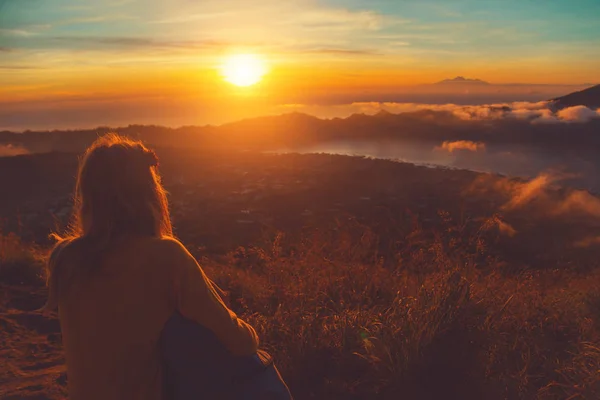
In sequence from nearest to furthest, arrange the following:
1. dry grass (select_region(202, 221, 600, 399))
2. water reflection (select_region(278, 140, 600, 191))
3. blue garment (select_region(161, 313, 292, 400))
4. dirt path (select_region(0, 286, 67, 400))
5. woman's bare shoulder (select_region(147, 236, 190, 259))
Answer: woman's bare shoulder (select_region(147, 236, 190, 259)), blue garment (select_region(161, 313, 292, 400)), dry grass (select_region(202, 221, 600, 399)), dirt path (select_region(0, 286, 67, 400)), water reflection (select_region(278, 140, 600, 191))

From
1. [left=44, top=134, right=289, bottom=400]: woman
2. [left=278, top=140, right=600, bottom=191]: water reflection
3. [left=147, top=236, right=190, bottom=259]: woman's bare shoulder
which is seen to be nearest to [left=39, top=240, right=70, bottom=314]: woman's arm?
[left=44, top=134, right=289, bottom=400]: woman

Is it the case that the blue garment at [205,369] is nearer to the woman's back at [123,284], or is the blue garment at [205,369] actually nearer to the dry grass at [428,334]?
the woman's back at [123,284]

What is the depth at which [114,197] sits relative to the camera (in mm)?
1584

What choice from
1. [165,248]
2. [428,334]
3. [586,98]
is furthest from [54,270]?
[586,98]

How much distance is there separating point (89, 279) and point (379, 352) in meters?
1.92

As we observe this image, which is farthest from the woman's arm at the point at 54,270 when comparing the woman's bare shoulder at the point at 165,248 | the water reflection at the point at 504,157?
the water reflection at the point at 504,157

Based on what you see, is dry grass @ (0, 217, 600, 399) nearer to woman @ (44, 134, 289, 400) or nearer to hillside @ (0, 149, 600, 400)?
hillside @ (0, 149, 600, 400)

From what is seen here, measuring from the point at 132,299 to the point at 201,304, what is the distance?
0.22 meters

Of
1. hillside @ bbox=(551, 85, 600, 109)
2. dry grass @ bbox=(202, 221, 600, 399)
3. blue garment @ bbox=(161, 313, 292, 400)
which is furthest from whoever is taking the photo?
hillside @ bbox=(551, 85, 600, 109)

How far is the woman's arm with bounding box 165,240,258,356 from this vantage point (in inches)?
61.8

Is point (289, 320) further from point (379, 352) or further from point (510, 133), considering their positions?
point (510, 133)

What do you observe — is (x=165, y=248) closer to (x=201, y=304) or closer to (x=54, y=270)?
(x=201, y=304)

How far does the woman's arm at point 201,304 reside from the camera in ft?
5.15

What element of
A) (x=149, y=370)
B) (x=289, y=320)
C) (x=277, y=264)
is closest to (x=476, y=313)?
(x=289, y=320)
